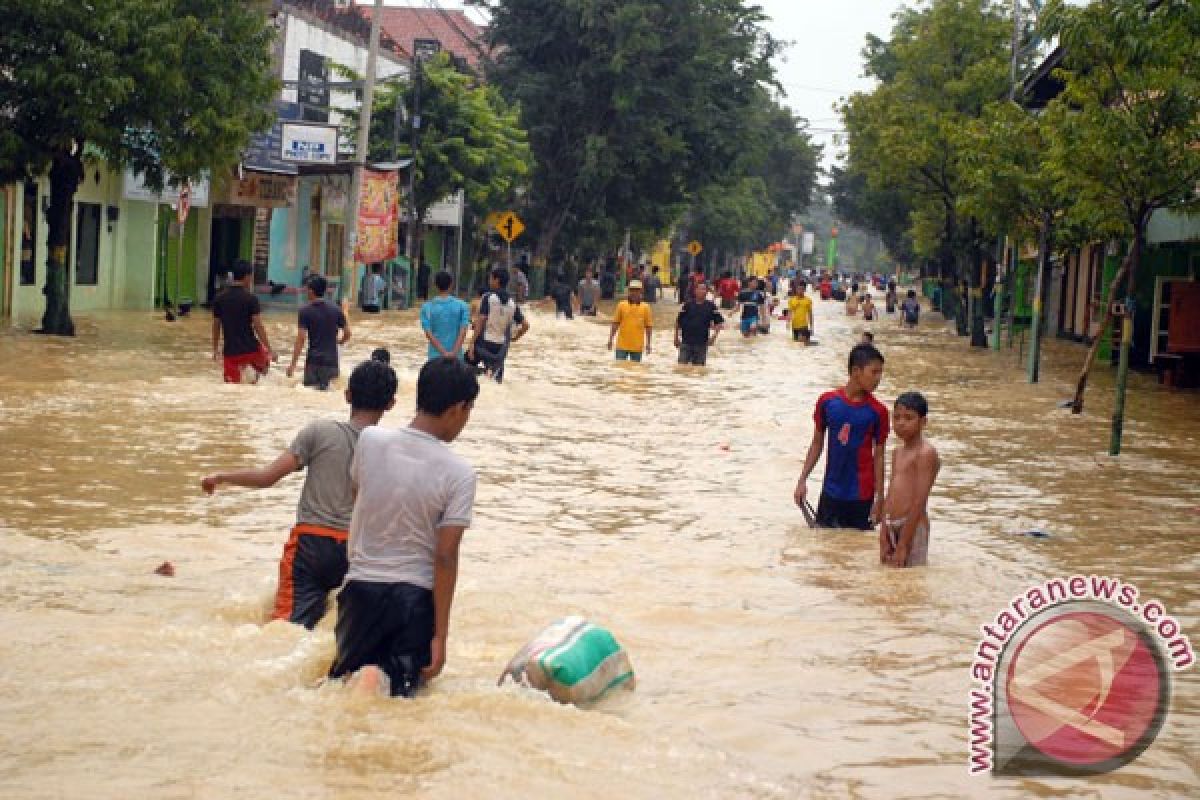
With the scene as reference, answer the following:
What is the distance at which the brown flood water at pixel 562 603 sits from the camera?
20.7 ft

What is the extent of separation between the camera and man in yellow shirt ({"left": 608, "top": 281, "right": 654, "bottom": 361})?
26.8 meters

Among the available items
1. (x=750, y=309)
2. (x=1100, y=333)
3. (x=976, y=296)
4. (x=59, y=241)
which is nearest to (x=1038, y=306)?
(x=1100, y=333)

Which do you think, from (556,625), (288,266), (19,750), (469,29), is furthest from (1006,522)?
(469,29)

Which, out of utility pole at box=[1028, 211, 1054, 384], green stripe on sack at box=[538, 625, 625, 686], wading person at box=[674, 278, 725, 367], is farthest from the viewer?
wading person at box=[674, 278, 725, 367]

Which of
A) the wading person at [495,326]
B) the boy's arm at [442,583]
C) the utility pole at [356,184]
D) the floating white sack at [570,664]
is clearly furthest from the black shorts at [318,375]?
the utility pole at [356,184]

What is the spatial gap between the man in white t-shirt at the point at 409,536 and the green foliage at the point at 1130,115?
A: 50.7ft

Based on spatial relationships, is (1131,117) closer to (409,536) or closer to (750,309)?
(409,536)

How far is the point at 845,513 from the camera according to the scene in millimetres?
10930

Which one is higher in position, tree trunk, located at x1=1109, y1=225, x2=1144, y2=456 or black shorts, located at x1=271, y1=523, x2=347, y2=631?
tree trunk, located at x1=1109, y1=225, x2=1144, y2=456

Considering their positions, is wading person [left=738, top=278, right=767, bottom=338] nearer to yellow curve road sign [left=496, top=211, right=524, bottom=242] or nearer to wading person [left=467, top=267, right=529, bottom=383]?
yellow curve road sign [left=496, top=211, right=524, bottom=242]

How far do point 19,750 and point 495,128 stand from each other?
44.0m

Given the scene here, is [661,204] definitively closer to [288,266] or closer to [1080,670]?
[288,266]

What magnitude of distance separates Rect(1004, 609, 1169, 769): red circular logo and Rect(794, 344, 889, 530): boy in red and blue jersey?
1.97 m

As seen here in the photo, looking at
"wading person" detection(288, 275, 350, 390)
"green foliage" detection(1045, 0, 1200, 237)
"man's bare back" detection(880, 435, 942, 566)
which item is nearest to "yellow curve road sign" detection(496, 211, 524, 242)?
"green foliage" detection(1045, 0, 1200, 237)
